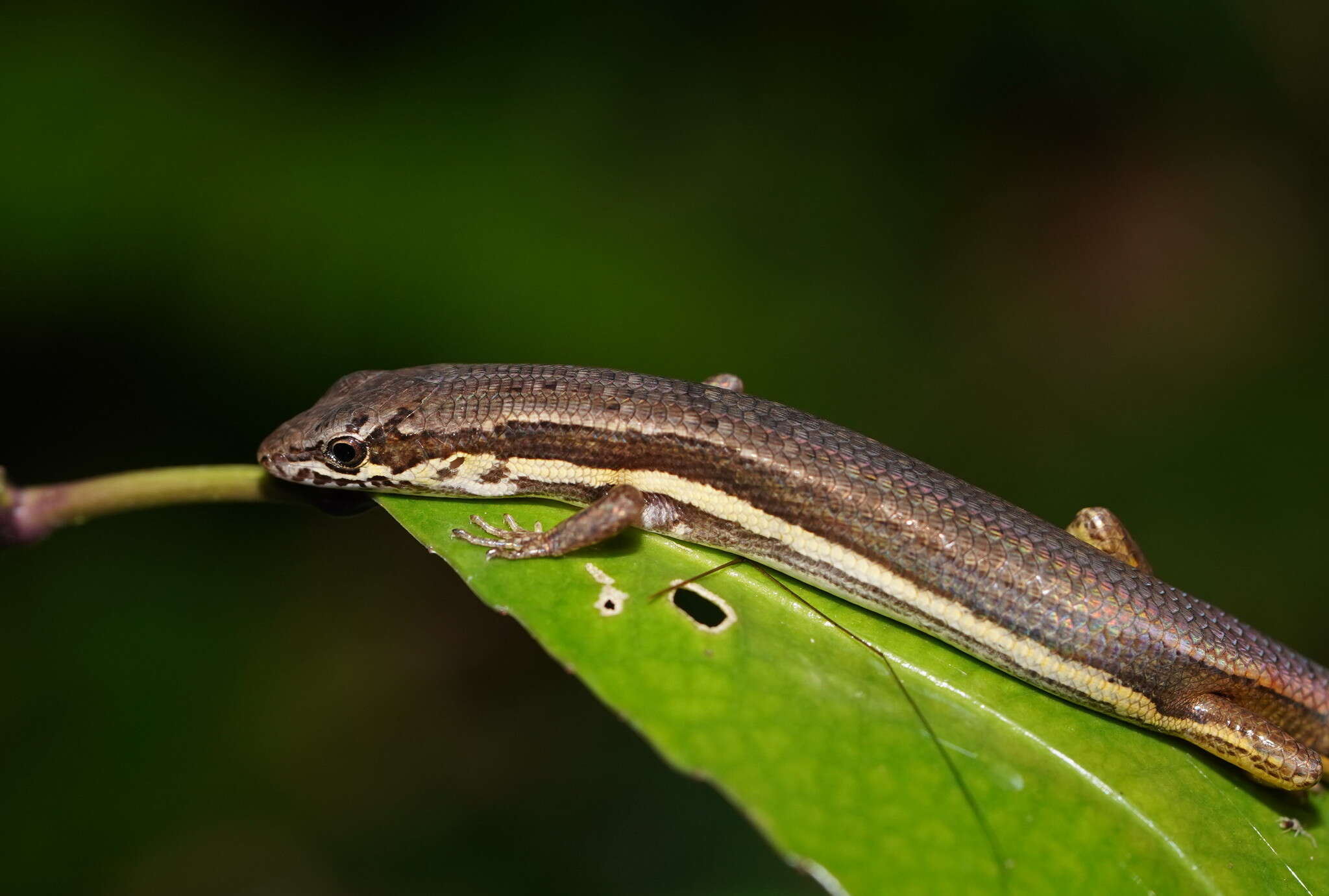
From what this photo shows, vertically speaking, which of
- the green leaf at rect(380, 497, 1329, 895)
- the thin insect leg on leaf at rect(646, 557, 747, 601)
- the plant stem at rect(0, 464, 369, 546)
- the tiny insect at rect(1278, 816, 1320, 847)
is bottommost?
the tiny insect at rect(1278, 816, 1320, 847)

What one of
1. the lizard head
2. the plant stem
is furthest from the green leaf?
the plant stem

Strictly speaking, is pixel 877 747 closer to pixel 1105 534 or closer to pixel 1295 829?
pixel 1295 829

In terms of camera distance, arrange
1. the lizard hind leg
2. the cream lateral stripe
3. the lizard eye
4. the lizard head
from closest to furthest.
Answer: the cream lateral stripe, the lizard head, the lizard eye, the lizard hind leg

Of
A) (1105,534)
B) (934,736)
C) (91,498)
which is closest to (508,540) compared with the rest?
(91,498)

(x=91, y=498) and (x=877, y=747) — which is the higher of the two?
(x=91, y=498)

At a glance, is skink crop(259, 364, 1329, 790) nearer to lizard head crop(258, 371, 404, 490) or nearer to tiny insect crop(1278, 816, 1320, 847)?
lizard head crop(258, 371, 404, 490)

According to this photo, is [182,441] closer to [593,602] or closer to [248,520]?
[248,520]

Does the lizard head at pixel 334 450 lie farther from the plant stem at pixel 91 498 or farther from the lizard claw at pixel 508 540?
the plant stem at pixel 91 498

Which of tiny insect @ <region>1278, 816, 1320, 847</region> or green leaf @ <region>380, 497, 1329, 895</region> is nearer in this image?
green leaf @ <region>380, 497, 1329, 895</region>
